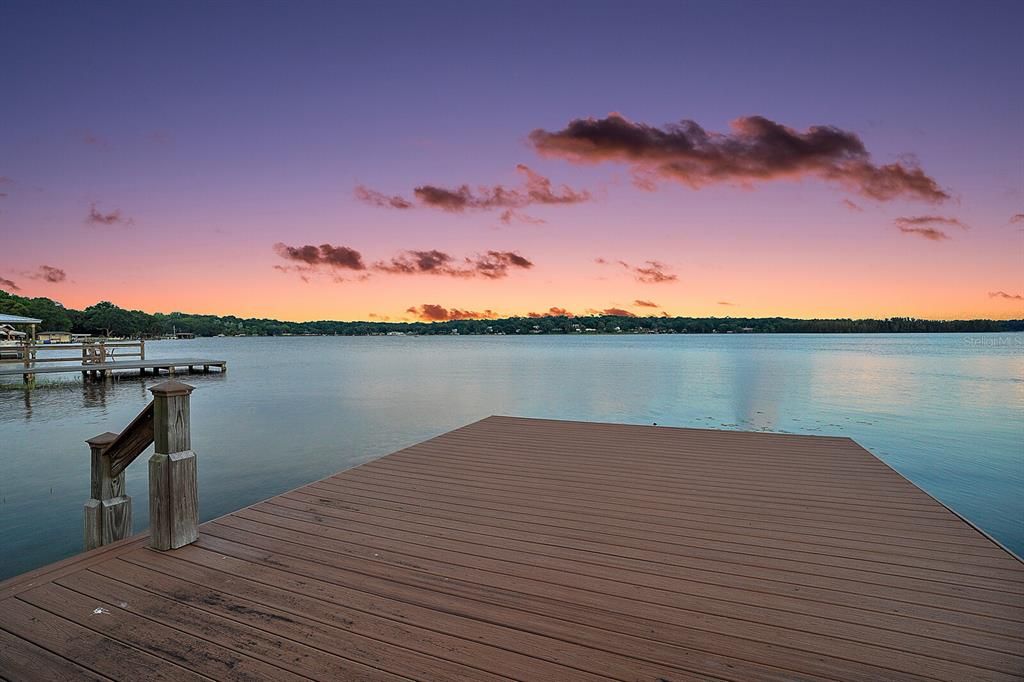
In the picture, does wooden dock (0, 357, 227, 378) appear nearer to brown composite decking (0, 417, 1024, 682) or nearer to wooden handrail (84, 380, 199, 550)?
wooden handrail (84, 380, 199, 550)

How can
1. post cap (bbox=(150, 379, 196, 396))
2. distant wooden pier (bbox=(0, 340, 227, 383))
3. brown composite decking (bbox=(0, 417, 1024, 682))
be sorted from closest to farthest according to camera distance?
brown composite decking (bbox=(0, 417, 1024, 682)) → post cap (bbox=(150, 379, 196, 396)) → distant wooden pier (bbox=(0, 340, 227, 383))

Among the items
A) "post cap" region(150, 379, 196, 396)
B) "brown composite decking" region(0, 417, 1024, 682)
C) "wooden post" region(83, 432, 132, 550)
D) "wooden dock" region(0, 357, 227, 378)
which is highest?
"post cap" region(150, 379, 196, 396)

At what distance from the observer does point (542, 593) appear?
2393 mm

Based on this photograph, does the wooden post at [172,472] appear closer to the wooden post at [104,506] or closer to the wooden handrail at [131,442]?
the wooden handrail at [131,442]

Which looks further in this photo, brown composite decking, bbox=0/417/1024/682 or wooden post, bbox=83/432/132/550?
wooden post, bbox=83/432/132/550

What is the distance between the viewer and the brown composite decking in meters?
1.86

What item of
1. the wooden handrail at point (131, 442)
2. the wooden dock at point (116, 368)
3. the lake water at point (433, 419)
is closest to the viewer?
the wooden handrail at point (131, 442)

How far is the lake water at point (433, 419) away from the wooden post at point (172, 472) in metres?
3.31

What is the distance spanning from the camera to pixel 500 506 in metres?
3.72

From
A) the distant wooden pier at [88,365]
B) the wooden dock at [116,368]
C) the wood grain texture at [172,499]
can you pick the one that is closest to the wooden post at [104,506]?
the wood grain texture at [172,499]

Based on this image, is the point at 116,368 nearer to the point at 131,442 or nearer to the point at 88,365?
the point at 88,365

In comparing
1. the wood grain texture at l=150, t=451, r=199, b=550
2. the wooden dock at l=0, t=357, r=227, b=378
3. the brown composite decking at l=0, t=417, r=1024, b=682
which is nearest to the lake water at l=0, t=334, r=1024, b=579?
the wooden dock at l=0, t=357, r=227, b=378

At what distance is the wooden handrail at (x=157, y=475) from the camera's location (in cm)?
265

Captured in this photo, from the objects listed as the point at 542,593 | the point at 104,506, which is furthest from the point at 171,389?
the point at 542,593
